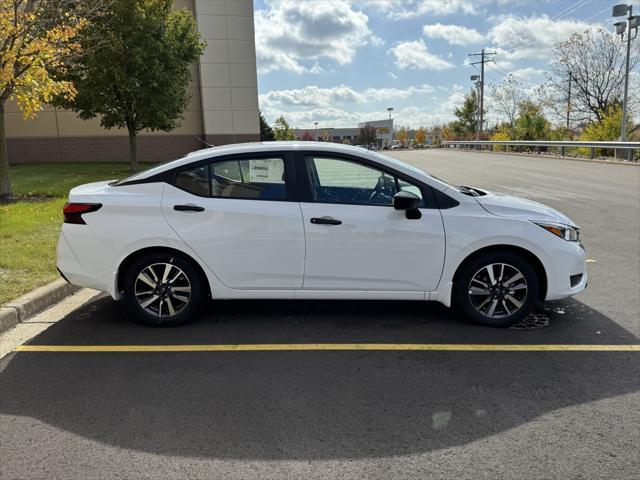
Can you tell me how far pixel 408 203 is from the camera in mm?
4410

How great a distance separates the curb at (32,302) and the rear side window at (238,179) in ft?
6.26

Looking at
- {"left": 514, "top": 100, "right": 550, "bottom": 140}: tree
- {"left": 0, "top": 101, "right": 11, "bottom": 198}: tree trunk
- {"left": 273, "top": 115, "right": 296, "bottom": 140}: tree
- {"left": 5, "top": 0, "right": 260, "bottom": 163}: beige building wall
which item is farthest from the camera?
{"left": 273, "top": 115, "right": 296, "bottom": 140}: tree

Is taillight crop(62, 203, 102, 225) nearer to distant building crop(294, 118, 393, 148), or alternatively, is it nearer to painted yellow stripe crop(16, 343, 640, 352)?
painted yellow stripe crop(16, 343, 640, 352)

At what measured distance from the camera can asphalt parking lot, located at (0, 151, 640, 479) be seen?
2779 millimetres

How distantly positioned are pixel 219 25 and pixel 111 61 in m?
11.3

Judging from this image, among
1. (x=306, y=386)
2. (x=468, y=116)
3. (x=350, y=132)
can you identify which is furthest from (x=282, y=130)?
(x=306, y=386)

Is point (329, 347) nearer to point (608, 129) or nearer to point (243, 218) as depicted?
point (243, 218)

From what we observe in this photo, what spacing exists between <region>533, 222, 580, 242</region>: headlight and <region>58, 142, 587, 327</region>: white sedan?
1 cm

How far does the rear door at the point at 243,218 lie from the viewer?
14.8 ft

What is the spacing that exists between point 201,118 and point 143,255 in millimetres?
25963

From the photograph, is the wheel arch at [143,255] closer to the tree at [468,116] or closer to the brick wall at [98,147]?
the brick wall at [98,147]

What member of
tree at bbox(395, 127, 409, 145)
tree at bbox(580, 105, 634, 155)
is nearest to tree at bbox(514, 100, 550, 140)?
tree at bbox(580, 105, 634, 155)

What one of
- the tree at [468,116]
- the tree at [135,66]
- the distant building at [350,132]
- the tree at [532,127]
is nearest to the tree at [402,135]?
the distant building at [350,132]

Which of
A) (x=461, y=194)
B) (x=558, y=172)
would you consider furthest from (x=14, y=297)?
(x=558, y=172)
